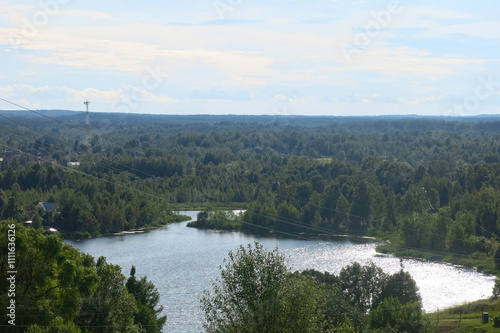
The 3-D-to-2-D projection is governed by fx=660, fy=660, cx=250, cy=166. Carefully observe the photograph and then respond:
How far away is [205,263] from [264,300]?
2096 centimetres

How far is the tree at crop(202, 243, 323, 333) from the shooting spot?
38.9 ft

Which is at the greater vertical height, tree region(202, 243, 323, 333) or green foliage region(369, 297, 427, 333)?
tree region(202, 243, 323, 333)

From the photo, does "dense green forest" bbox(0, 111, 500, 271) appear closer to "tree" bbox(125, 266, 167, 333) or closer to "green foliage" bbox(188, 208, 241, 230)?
"green foliage" bbox(188, 208, 241, 230)

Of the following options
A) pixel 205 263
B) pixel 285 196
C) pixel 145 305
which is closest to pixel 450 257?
pixel 205 263

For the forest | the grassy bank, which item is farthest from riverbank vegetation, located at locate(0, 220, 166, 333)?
the grassy bank

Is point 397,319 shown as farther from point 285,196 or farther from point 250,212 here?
point 285,196

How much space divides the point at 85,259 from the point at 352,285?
426 inches

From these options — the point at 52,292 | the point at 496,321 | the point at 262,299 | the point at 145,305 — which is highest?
the point at 262,299

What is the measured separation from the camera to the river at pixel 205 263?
26.0m

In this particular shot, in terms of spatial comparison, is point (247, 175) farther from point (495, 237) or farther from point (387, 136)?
point (387, 136)

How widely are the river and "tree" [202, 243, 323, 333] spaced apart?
9.77m

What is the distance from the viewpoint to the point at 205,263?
108 feet

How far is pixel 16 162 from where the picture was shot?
72438 millimetres

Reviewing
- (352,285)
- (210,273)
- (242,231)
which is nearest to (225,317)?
(352,285)
